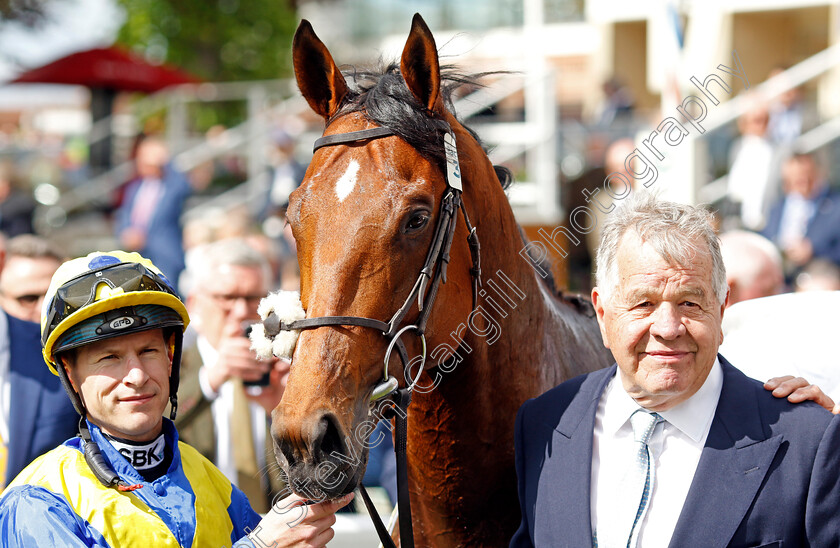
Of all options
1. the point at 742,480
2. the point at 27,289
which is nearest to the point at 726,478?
the point at 742,480

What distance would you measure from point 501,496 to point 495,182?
997 mm

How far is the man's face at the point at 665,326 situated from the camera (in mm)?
2041

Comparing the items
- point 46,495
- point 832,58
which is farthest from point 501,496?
point 832,58

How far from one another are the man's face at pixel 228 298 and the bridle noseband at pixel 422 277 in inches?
65.9

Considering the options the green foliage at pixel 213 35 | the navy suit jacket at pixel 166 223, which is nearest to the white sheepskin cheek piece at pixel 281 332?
the navy suit jacket at pixel 166 223

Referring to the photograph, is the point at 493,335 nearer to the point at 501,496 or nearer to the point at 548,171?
the point at 501,496

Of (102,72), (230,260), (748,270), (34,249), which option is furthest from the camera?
(102,72)

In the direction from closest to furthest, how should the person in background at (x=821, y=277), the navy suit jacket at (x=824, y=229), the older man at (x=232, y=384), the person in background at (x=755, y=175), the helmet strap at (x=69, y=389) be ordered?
the helmet strap at (x=69, y=389)
the older man at (x=232, y=384)
the person in background at (x=821, y=277)
the navy suit jacket at (x=824, y=229)
the person in background at (x=755, y=175)

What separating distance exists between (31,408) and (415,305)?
2022 millimetres

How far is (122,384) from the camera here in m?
2.26

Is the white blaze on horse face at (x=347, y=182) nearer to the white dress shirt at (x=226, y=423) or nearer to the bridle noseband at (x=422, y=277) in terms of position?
the bridle noseband at (x=422, y=277)

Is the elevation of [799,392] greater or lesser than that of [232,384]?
greater

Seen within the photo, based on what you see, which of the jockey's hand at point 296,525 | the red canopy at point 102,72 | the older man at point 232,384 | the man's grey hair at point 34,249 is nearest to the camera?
the jockey's hand at point 296,525

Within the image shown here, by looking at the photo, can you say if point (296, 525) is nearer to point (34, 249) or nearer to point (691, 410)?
point (691, 410)
